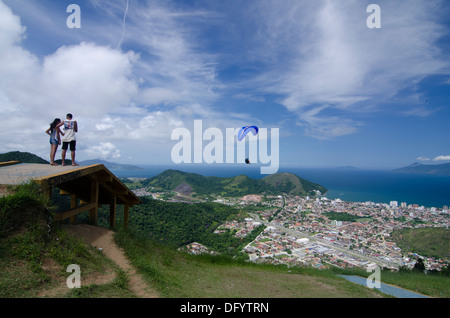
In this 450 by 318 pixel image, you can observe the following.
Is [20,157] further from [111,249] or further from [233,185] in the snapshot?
[233,185]

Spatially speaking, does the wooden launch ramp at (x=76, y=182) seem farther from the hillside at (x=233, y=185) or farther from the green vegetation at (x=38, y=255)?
the hillside at (x=233, y=185)

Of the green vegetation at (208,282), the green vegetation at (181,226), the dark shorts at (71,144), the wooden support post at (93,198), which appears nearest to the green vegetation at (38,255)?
the green vegetation at (208,282)

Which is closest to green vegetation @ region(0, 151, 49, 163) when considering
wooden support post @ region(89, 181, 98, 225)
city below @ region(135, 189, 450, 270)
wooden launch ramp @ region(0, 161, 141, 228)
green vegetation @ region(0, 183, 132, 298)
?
city below @ region(135, 189, 450, 270)

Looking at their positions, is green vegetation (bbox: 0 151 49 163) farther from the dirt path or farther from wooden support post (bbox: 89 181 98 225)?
the dirt path

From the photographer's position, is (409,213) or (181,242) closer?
(181,242)
